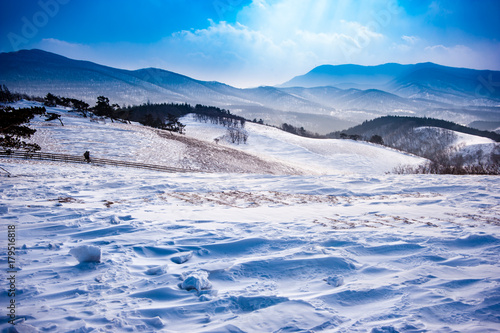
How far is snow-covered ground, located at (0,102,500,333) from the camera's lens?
9.40 feet

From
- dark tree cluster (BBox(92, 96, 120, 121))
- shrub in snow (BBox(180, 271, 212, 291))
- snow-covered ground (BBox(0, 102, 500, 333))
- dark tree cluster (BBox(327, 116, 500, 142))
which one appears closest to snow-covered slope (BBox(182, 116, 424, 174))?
dark tree cluster (BBox(92, 96, 120, 121))

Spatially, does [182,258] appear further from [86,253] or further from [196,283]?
[86,253]

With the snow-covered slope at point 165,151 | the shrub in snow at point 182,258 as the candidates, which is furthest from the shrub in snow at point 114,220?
the snow-covered slope at point 165,151

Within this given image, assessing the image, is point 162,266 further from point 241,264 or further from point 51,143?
point 51,143

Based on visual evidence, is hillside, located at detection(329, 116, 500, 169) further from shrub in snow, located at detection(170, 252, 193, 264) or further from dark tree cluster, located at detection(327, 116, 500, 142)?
shrub in snow, located at detection(170, 252, 193, 264)

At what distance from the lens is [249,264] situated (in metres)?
4.17

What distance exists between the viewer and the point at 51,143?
107 feet

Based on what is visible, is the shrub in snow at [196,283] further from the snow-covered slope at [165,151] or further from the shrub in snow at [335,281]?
the snow-covered slope at [165,151]

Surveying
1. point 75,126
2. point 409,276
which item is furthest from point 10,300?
point 75,126

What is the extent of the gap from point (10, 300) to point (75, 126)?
162 ft

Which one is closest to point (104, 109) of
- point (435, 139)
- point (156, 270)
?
point (156, 270)

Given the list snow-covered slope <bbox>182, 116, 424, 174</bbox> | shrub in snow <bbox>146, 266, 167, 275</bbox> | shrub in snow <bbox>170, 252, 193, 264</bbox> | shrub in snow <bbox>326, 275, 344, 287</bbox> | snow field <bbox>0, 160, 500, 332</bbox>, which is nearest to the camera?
snow field <bbox>0, 160, 500, 332</bbox>

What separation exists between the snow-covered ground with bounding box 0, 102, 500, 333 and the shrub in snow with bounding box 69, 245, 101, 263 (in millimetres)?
19

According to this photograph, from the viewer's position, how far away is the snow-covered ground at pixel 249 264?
9.40 feet
